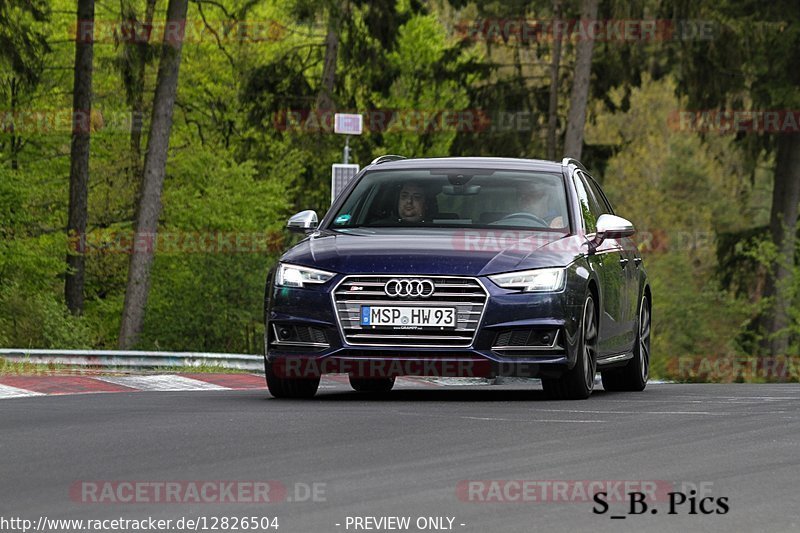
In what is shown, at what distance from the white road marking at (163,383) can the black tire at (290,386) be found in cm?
241

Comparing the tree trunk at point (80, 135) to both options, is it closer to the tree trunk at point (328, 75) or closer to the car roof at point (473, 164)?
the tree trunk at point (328, 75)

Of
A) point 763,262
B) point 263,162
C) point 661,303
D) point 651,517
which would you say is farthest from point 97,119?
point 651,517

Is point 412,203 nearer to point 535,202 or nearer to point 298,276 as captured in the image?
point 535,202

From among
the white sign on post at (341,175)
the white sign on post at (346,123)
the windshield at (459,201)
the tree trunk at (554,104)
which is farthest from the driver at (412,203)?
the tree trunk at (554,104)

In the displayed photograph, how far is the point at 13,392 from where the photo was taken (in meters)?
13.9

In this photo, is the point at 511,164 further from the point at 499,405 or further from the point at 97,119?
the point at 97,119

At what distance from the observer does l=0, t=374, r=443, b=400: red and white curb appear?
565 inches

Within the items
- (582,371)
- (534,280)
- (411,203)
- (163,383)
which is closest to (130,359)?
(163,383)

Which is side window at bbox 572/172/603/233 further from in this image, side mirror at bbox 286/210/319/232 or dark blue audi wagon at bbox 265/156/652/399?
side mirror at bbox 286/210/319/232

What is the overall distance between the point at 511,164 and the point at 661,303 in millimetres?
44832

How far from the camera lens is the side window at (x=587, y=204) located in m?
13.8

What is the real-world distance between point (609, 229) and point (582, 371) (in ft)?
4.34

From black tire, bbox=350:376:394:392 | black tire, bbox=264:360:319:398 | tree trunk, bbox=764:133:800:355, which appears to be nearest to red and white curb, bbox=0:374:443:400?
black tire, bbox=350:376:394:392

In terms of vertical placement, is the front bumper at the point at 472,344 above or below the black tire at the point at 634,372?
above
